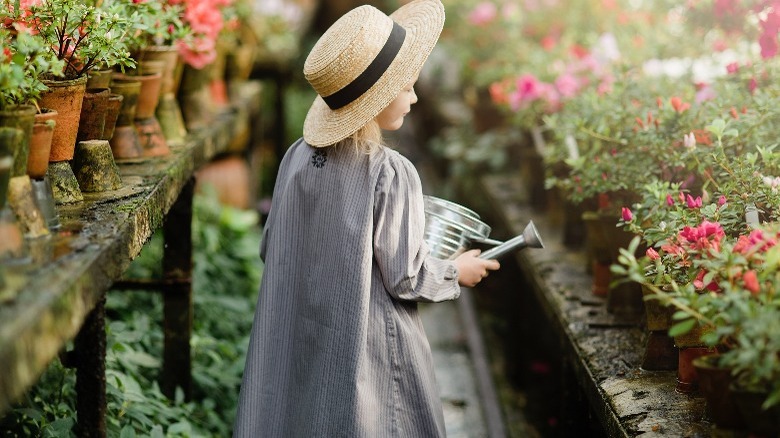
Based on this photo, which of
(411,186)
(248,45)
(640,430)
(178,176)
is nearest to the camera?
(640,430)

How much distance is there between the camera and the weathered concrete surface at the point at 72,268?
4.91 ft

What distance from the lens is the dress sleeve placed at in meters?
2.46

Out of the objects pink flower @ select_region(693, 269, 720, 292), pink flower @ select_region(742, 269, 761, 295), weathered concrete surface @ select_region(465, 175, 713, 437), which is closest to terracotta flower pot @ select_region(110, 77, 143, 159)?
weathered concrete surface @ select_region(465, 175, 713, 437)

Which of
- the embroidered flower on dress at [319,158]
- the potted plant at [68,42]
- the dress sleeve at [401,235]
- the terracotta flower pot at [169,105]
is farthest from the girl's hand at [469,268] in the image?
the terracotta flower pot at [169,105]

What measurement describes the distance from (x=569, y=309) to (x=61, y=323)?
6.95 feet

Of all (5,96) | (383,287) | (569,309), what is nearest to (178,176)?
(383,287)

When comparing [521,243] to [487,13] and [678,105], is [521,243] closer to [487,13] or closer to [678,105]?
[678,105]

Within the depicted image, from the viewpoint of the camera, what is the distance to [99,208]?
7.91ft

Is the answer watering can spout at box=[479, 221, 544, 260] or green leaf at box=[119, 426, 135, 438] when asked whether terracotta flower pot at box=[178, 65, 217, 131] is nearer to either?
green leaf at box=[119, 426, 135, 438]

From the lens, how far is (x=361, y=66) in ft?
7.97

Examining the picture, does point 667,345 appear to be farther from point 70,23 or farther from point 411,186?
point 70,23

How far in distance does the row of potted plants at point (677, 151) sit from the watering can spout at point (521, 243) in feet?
0.79

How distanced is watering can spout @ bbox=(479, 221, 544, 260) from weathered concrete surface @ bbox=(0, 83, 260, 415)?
981 mm

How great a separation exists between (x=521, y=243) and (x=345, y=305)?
551 mm
